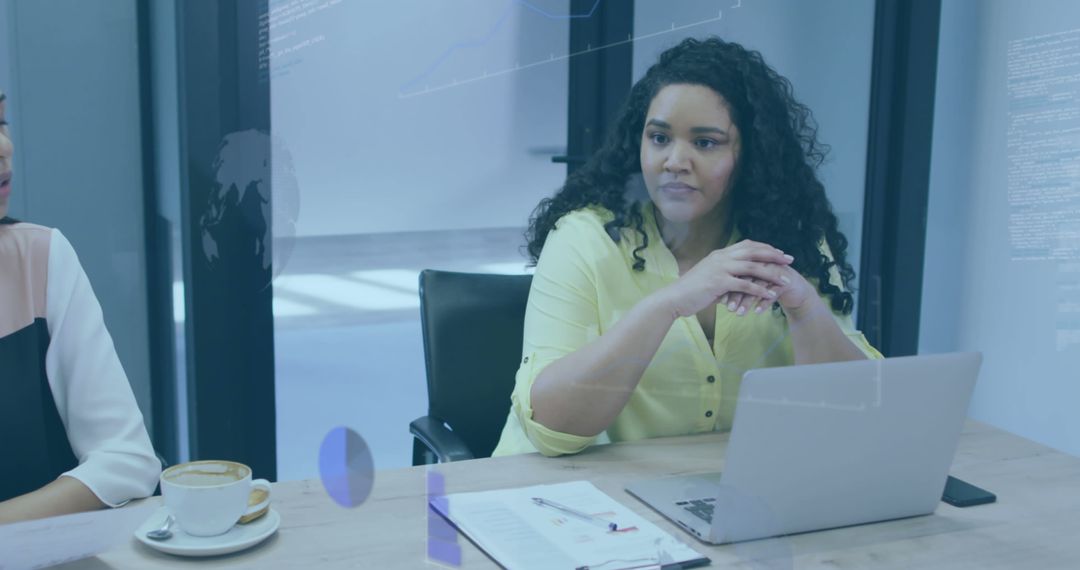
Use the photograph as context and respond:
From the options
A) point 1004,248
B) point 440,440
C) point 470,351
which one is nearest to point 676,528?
point 440,440

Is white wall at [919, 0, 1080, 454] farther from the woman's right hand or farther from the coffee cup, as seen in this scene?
the coffee cup

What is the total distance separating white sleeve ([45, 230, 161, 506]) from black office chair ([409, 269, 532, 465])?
1.64ft

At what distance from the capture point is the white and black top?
3.86 feet

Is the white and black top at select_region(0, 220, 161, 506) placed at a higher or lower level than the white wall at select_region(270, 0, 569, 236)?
lower

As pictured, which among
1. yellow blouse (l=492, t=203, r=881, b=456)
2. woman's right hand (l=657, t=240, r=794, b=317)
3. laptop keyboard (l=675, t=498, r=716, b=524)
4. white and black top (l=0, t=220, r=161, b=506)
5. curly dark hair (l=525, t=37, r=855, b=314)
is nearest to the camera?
laptop keyboard (l=675, t=498, r=716, b=524)

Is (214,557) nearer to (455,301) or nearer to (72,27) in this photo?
(455,301)

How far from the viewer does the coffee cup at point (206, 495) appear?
2.93 feet

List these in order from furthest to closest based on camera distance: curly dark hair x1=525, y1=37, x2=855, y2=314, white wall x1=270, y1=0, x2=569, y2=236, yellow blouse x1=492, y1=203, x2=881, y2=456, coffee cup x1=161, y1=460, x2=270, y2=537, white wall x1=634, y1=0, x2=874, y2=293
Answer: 1. white wall x1=634, y1=0, x2=874, y2=293
2. white wall x1=270, y1=0, x2=569, y2=236
3. curly dark hair x1=525, y1=37, x2=855, y2=314
4. yellow blouse x1=492, y1=203, x2=881, y2=456
5. coffee cup x1=161, y1=460, x2=270, y2=537

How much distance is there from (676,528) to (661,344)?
433 mm

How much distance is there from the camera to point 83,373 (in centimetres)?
119

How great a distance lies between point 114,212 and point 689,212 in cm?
117
